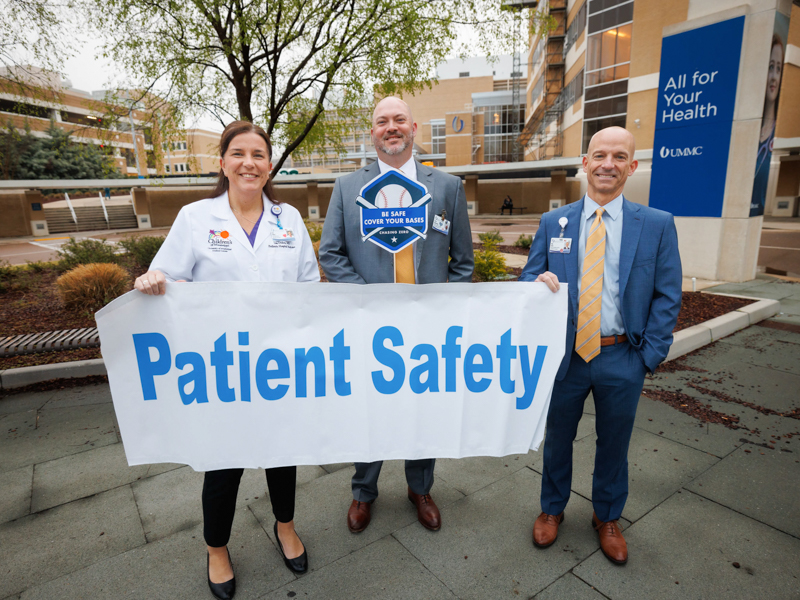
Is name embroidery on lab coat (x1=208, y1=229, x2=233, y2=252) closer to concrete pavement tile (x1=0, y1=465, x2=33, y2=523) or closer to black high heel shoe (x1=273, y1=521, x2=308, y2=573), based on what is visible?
black high heel shoe (x1=273, y1=521, x2=308, y2=573)

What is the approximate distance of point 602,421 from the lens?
2.47 meters

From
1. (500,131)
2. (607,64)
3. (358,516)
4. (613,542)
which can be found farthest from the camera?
(500,131)

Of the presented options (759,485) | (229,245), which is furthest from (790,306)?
(229,245)

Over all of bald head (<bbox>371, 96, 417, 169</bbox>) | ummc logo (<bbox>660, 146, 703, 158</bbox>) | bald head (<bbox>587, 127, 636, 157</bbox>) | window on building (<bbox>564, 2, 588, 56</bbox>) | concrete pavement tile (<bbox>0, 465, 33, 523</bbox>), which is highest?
window on building (<bbox>564, 2, 588, 56</bbox>)

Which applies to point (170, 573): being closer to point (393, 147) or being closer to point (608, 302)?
point (393, 147)

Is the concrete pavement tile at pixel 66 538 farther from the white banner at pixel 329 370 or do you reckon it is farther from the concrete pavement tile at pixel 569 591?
the concrete pavement tile at pixel 569 591

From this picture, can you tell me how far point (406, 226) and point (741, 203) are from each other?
9.41 m

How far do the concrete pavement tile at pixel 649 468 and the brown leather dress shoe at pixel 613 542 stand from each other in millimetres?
333

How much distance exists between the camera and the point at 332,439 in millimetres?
2420

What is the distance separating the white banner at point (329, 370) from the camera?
224 centimetres

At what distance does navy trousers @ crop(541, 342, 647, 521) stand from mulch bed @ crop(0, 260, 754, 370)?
458 centimetres

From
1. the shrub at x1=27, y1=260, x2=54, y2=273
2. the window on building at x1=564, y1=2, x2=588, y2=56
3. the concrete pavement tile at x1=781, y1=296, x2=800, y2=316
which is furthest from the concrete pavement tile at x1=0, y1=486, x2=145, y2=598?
the window on building at x1=564, y1=2, x2=588, y2=56

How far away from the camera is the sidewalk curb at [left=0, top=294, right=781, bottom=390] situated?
5004 mm

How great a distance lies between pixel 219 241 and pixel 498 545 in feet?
7.34
